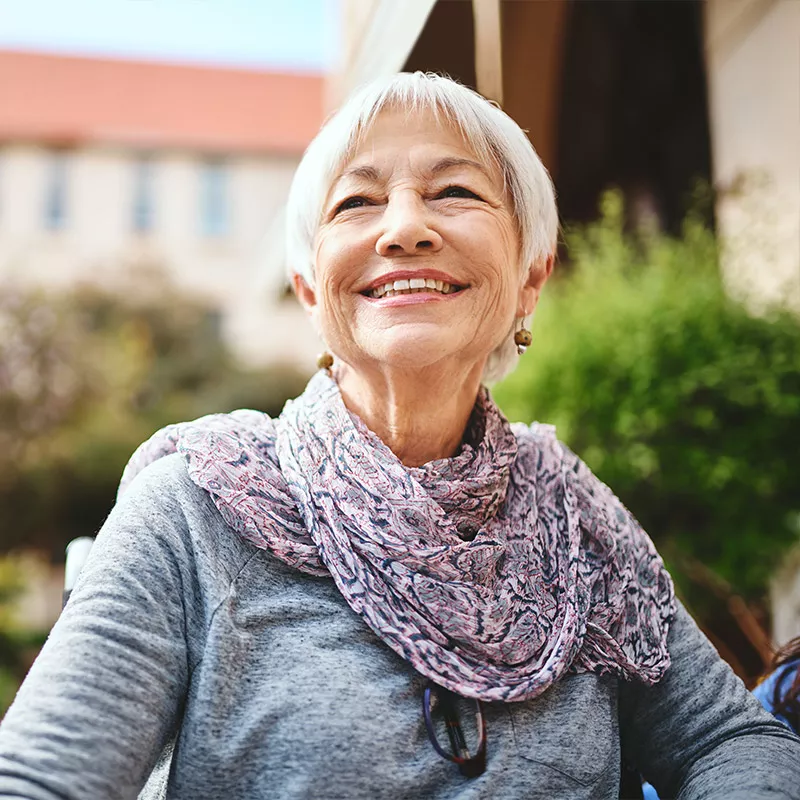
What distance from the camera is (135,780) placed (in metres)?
1.07

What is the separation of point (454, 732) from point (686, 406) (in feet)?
6.80

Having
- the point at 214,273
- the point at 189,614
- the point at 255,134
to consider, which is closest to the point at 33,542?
the point at 214,273

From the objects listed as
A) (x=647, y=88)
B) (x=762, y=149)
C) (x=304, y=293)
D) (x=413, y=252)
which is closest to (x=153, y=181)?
(x=647, y=88)

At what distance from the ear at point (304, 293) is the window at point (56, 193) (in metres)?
24.1

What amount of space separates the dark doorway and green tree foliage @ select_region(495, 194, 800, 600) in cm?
162

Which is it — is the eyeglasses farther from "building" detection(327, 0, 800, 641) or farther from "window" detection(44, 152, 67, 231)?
"window" detection(44, 152, 67, 231)

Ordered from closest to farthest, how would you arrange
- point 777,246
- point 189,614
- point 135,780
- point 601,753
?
1. point 135,780
2. point 189,614
3. point 601,753
4. point 777,246

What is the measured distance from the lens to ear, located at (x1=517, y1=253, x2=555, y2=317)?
1586 millimetres

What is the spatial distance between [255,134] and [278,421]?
24873 millimetres

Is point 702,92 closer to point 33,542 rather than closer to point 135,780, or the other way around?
point 135,780

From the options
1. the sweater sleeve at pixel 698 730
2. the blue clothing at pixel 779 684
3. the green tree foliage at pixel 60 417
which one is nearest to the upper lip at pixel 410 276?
the sweater sleeve at pixel 698 730

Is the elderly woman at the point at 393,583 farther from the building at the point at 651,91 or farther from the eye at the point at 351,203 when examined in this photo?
the building at the point at 651,91

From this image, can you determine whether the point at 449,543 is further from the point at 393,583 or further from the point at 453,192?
the point at 453,192

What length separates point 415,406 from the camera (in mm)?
1414
